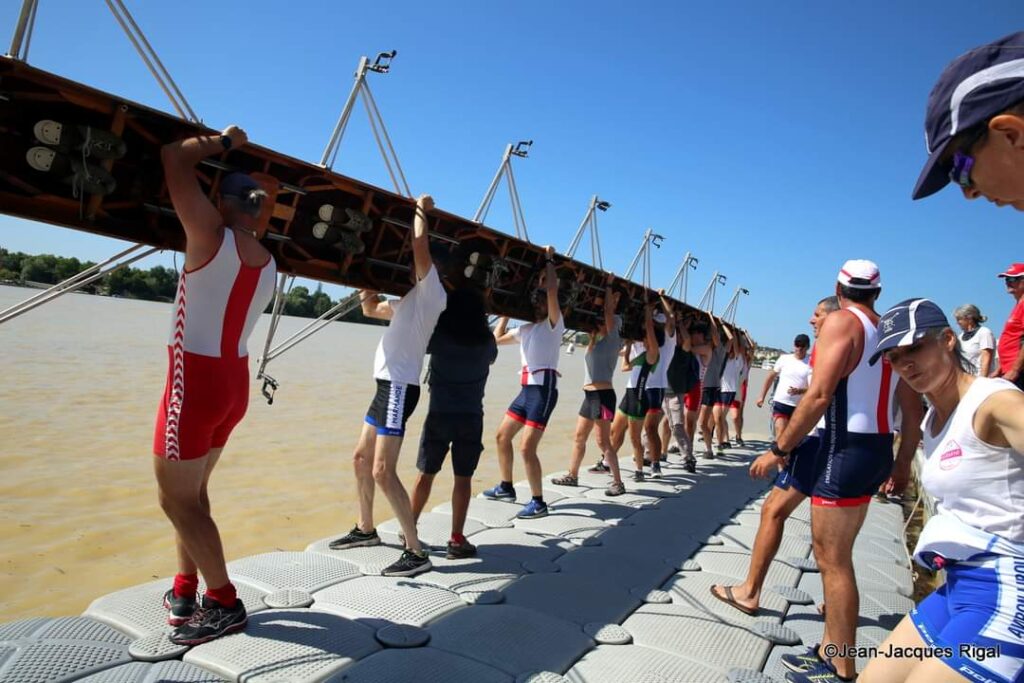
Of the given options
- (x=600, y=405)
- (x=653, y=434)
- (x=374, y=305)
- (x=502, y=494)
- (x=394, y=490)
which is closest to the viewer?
(x=394, y=490)

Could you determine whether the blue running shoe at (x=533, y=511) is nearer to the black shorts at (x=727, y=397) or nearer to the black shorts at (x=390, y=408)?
the black shorts at (x=390, y=408)

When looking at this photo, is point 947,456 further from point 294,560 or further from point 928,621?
point 294,560

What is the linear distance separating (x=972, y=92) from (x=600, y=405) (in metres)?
5.97

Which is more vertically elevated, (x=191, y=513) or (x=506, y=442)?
(x=506, y=442)

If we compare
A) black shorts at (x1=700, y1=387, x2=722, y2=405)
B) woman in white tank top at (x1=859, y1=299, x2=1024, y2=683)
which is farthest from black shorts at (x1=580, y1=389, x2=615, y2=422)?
woman in white tank top at (x1=859, y1=299, x2=1024, y2=683)

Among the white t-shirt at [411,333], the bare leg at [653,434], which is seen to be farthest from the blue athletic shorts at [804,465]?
the bare leg at [653,434]

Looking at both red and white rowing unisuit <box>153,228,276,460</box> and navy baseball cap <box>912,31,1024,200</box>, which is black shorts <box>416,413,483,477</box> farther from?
navy baseball cap <box>912,31,1024,200</box>

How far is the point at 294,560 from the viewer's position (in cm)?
374

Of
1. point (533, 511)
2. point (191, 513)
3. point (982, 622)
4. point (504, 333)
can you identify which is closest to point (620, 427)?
point (504, 333)

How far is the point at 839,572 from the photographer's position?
2.92 meters

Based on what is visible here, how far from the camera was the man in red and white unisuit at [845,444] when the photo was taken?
2.92 meters

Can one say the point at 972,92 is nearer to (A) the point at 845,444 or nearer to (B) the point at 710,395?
(A) the point at 845,444

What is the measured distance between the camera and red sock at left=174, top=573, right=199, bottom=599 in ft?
9.43

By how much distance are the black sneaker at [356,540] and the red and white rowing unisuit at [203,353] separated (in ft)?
5.31
